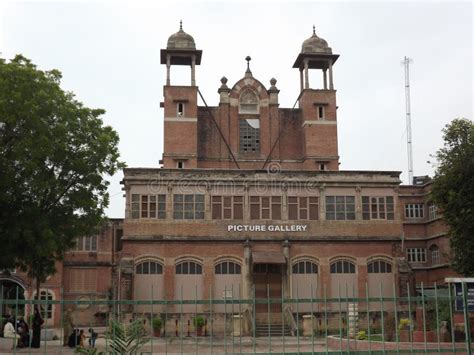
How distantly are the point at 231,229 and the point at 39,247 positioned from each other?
1558cm

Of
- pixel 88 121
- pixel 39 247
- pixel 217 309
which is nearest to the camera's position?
pixel 39 247

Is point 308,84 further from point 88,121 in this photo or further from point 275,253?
point 88,121

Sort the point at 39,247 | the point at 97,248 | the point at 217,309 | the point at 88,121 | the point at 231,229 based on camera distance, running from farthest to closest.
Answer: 1. the point at 97,248
2. the point at 231,229
3. the point at 217,309
4. the point at 88,121
5. the point at 39,247

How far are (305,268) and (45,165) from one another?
60.7 feet

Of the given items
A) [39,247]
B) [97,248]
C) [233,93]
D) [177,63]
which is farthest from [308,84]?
[39,247]

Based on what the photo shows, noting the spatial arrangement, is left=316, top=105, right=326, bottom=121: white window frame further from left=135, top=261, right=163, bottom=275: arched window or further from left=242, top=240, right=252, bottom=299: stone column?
left=135, top=261, right=163, bottom=275: arched window

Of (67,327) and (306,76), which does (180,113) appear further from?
(67,327)

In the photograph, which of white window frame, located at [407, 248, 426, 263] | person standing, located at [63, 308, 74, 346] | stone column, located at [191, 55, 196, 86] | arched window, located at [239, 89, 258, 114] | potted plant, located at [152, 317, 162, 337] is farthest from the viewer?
white window frame, located at [407, 248, 426, 263]

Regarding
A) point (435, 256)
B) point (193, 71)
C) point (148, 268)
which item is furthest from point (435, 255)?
point (148, 268)

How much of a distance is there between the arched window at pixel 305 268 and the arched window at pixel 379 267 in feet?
10.7

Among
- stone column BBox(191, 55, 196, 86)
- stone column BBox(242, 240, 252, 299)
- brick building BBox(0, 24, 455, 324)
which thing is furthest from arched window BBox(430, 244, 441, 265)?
stone column BBox(191, 55, 196, 86)

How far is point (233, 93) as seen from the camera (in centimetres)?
4844

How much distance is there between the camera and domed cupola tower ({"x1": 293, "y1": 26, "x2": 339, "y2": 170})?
4672 centimetres

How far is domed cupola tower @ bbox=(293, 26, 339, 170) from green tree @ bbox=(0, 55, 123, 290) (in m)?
20.8
